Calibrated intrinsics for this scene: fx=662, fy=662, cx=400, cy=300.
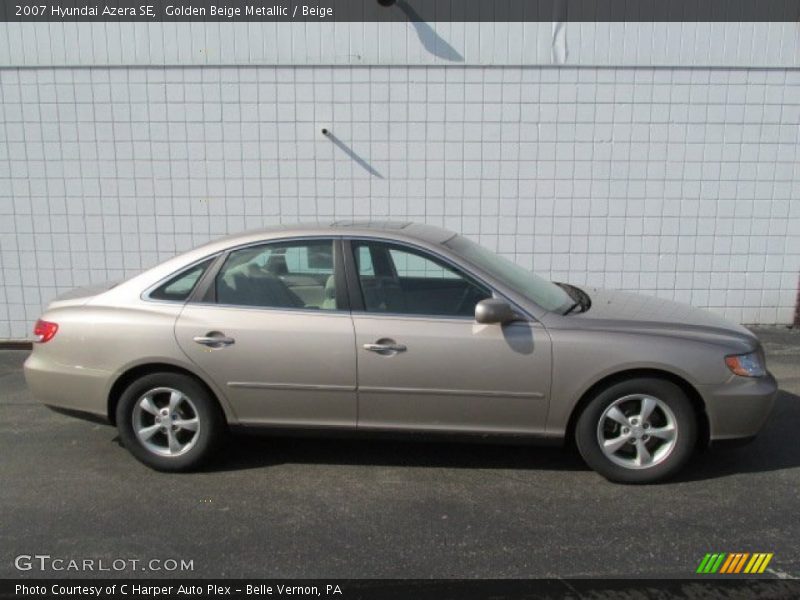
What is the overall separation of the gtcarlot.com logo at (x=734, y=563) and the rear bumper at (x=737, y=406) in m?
0.79

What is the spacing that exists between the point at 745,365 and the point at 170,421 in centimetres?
345

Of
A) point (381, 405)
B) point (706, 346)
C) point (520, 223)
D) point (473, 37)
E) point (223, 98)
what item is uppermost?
point (473, 37)

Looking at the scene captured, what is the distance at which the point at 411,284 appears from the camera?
420 cm

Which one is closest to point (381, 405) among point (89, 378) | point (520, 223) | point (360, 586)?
point (360, 586)

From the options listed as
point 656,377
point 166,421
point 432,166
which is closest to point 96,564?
point 166,421

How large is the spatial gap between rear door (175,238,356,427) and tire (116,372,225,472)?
17 centimetres

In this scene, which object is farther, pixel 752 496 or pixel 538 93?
pixel 538 93

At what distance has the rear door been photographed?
A: 153 inches

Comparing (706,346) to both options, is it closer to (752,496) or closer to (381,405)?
(752,496)

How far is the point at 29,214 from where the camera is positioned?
24.5 ft
